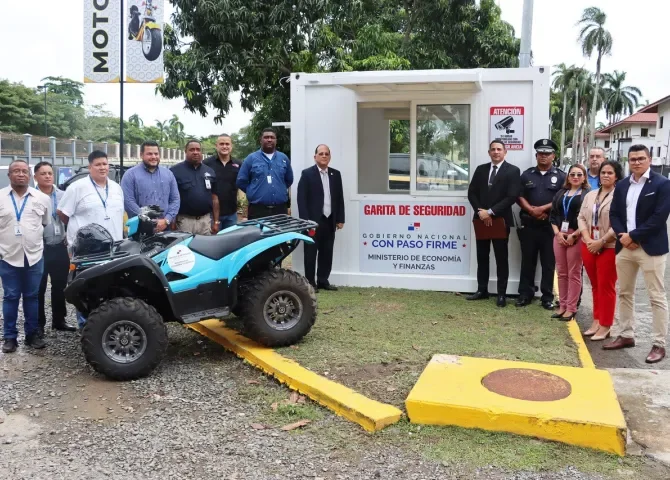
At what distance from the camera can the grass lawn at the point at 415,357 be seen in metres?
3.82

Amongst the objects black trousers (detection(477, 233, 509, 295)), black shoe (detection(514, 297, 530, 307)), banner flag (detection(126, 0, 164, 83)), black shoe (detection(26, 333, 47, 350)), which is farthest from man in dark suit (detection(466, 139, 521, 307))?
banner flag (detection(126, 0, 164, 83))

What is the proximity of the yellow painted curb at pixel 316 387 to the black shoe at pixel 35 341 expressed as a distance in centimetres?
160

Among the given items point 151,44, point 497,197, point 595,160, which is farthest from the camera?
point 151,44

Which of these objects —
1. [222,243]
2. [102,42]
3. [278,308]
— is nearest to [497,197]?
[278,308]

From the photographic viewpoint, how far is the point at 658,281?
19.0ft

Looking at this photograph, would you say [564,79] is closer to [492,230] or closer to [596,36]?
[596,36]

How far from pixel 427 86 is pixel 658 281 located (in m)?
3.49

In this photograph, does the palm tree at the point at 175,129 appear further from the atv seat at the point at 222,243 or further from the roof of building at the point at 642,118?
the atv seat at the point at 222,243

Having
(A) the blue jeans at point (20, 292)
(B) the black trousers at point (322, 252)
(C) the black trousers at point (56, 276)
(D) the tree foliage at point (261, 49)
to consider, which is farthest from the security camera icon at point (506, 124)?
(D) the tree foliage at point (261, 49)

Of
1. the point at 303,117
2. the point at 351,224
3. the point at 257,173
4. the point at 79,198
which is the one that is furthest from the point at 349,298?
the point at 79,198

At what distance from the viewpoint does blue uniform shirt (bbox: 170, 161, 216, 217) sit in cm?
756

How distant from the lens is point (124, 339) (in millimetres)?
5121

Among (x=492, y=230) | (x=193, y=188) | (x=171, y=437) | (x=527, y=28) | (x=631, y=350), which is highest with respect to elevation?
(x=527, y=28)

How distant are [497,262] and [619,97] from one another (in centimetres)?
7893
